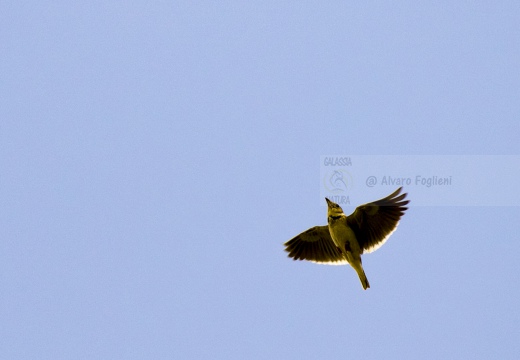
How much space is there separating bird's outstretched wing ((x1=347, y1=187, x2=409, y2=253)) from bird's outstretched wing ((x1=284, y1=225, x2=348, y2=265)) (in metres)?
1.17

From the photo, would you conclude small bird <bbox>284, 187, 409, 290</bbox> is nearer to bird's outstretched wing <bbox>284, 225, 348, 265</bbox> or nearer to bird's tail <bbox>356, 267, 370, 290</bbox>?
bird's tail <bbox>356, 267, 370, 290</bbox>

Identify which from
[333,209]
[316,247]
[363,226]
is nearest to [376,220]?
[363,226]

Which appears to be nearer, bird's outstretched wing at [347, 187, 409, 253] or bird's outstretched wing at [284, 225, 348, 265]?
bird's outstretched wing at [347, 187, 409, 253]

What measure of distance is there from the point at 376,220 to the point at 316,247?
2.25 metres

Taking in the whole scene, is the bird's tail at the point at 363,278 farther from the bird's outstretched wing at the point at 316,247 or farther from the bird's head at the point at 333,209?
the bird's head at the point at 333,209

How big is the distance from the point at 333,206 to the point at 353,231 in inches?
31.3

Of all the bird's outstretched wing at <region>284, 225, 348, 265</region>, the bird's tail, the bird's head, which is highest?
the bird's head

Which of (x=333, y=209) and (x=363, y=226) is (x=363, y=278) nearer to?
(x=363, y=226)

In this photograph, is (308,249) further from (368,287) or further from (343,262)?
(368,287)

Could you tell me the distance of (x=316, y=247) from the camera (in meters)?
19.7

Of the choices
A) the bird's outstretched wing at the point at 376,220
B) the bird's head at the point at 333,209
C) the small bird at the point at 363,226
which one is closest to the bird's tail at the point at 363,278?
the small bird at the point at 363,226

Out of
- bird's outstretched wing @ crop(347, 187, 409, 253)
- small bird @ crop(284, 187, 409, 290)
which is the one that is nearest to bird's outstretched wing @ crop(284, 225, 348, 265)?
small bird @ crop(284, 187, 409, 290)

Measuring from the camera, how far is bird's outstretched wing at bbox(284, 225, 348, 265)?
63.5 ft

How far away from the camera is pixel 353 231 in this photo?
1811 cm
